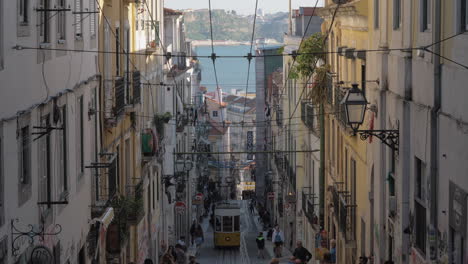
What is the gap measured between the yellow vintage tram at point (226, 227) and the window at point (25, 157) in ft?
105

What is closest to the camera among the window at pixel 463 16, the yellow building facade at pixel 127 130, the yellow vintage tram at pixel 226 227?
the window at pixel 463 16

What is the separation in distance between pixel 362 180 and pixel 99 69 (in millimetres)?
6163

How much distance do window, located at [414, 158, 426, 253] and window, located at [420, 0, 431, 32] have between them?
77.1 inches

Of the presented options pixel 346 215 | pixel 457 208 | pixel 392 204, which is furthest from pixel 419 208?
pixel 346 215

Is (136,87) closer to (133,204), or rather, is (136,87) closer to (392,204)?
(133,204)

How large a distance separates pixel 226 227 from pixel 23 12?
33.1 m

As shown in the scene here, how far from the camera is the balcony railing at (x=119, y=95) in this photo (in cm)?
2158

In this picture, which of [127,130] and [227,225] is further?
[227,225]

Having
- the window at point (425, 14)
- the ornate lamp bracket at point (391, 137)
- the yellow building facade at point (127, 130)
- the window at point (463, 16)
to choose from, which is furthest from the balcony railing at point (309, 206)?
the window at point (463, 16)

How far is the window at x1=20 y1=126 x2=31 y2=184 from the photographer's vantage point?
12122mm

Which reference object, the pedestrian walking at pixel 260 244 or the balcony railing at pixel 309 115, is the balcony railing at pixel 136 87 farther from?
the pedestrian walking at pixel 260 244

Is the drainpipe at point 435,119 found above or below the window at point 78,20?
below

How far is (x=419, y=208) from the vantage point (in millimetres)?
14242

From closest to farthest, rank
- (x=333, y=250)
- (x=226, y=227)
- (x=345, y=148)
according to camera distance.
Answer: (x=333, y=250)
(x=345, y=148)
(x=226, y=227)
